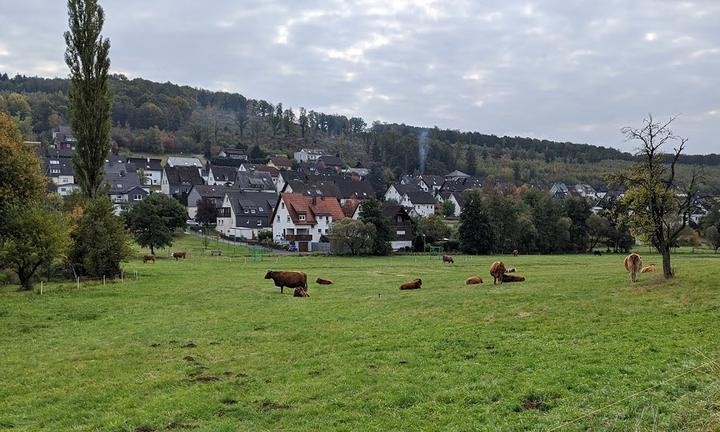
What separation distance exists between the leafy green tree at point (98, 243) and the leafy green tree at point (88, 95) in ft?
15.3

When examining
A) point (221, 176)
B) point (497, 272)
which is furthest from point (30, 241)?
point (221, 176)

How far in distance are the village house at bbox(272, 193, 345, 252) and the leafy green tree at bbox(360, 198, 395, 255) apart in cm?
1325

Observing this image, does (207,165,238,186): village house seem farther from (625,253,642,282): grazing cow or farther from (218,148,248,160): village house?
(625,253,642,282): grazing cow

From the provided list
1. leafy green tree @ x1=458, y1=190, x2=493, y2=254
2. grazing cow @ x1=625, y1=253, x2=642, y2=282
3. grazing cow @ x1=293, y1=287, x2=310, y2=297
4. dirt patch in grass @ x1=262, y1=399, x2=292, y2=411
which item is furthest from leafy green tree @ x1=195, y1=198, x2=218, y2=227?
dirt patch in grass @ x1=262, y1=399, x2=292, y2=411

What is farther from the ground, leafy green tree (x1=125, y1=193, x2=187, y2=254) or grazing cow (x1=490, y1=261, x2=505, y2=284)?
leafy green tree (x1=125, y1=193, x2=187, y2=254)

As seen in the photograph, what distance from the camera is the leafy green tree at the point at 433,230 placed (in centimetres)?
8950

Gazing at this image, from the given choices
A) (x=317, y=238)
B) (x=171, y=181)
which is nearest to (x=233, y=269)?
(x=317, y=238)

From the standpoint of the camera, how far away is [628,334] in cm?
1431

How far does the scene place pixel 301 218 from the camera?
9031 cm

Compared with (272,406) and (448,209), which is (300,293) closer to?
(272,406)

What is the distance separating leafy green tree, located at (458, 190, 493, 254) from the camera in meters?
83.8

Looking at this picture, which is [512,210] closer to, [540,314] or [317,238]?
[317,238]

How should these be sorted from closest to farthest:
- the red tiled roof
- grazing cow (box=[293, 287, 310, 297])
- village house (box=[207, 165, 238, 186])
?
1. grazing cow (box=[293, 287, 310, 297])
2. the red tiled roof
3. village house (box=[207, 165, 238, 186])

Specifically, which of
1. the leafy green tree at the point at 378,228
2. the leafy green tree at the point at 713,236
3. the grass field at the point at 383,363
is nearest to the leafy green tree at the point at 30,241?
the grass field at the point at 383,363
